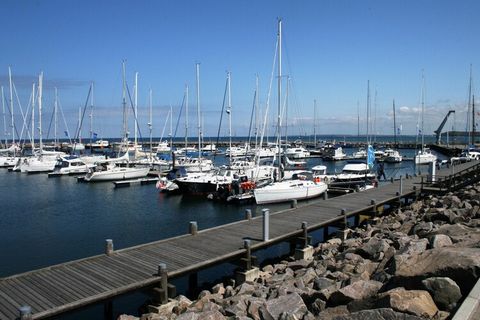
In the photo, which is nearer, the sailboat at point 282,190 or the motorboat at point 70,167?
A: the sailboat at point 282,190

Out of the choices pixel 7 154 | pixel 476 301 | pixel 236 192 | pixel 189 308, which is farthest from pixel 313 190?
pixel 7 154

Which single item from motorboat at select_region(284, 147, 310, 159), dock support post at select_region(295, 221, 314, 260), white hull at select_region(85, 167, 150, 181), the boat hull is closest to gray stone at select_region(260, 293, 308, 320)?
dock support post at select_region(295, 221, 314, 260)

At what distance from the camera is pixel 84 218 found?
3170cm

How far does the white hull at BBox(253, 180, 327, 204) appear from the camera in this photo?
33875 millimetres

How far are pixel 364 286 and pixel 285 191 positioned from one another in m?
24.2

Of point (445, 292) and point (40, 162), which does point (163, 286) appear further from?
point (40, 162)

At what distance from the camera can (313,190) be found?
117ft

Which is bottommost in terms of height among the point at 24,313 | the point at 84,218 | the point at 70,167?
the point at 84,218

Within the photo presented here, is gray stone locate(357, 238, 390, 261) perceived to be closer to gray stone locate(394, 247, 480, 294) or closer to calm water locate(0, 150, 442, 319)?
gray stone locate(394, 247, 480, 294)

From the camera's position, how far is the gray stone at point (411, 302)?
761 centimetres

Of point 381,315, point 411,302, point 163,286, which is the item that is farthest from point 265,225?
point 381,315

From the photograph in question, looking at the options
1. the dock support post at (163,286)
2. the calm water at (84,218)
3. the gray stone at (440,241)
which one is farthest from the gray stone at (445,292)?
the calm water at (84,218)

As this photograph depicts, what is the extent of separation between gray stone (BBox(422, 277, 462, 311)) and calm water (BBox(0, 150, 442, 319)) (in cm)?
1072

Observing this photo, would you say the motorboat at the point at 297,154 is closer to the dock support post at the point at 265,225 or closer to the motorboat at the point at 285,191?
the motorboat at the point at 285,191
